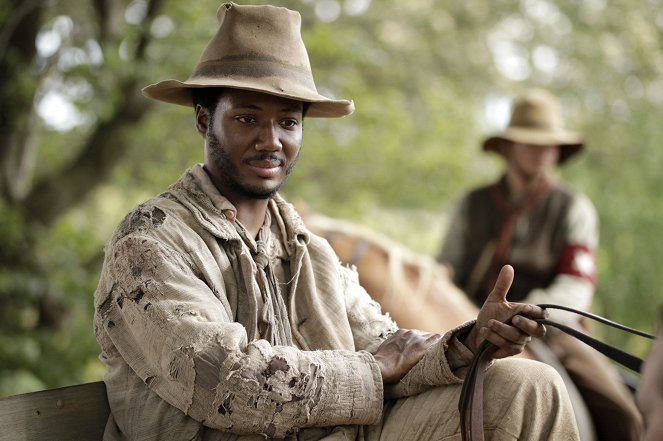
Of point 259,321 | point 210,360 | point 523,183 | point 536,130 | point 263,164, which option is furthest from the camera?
point 536,130

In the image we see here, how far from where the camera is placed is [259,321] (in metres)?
2.39

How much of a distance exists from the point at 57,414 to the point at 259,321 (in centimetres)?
61

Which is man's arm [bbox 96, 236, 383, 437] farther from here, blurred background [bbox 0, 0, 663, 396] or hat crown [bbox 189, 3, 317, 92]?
blurred background [bbox 0, 0, 663, 396]

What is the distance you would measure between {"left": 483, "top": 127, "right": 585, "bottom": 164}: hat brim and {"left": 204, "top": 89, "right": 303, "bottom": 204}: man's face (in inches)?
124

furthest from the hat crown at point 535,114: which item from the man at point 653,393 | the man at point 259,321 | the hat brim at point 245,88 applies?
the man at point 653,393

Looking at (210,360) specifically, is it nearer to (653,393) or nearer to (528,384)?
(528,384)

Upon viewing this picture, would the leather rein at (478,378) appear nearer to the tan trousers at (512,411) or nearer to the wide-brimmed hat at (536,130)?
the tan trousers at (512,411)

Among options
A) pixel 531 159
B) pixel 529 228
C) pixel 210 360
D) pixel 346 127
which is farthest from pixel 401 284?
pixel 346 127

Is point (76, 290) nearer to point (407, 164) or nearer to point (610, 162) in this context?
point (407, 164)

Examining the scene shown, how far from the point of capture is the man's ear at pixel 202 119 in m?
2.63

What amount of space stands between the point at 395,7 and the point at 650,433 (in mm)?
10248

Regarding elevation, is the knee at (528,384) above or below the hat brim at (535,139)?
below

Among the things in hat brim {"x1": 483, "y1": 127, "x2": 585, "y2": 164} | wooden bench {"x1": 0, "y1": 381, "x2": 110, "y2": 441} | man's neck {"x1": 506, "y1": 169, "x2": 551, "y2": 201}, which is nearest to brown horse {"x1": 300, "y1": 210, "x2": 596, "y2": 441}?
man's neck {"x1": 506, "y1": 169, "x2": 551, "y2": 201}

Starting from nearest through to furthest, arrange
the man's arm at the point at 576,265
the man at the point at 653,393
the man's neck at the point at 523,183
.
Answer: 1. the man at the point at 653,393
2. the man's arm at the point at 576,265
3. the man's neck at the point at 523,183
